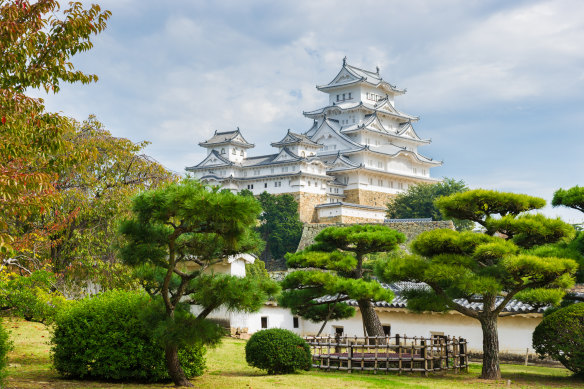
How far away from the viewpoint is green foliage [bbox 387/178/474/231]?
52562 millimetres

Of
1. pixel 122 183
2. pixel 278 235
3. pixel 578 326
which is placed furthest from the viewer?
pixel 278 235

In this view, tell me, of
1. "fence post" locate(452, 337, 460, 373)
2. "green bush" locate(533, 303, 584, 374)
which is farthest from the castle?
"green bush" locate(533, 303, 584, 374)

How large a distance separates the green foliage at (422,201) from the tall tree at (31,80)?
148 ft

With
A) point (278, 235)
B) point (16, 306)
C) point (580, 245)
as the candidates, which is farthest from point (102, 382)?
point (278, 235)

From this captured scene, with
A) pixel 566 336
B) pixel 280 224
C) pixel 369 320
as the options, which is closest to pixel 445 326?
pixel 369 320

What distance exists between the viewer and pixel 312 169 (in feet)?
187

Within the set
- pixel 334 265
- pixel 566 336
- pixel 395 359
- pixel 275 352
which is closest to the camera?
pixel 275 352

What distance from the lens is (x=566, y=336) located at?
A: 1398cm

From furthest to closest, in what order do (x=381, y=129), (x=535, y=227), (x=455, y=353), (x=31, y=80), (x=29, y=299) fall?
(x=381, y=129) < (x=455, y=353) < (x=535, y=227) < (x=29, y=299) < (x=31, y=80)

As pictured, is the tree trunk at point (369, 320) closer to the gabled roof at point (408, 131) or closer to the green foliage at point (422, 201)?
the green foliage at point (422, 201)

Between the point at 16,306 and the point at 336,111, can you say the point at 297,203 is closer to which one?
the point at 336,111

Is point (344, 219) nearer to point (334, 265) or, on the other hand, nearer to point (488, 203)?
point (334, 265)

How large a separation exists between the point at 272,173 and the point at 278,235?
10561mm

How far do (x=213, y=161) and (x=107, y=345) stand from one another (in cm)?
5034
